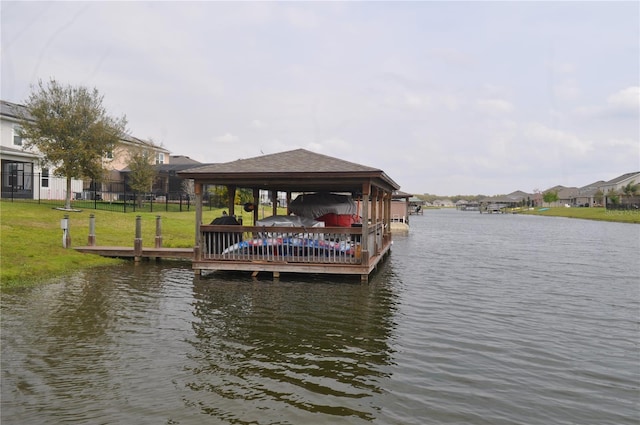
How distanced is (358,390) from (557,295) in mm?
9493

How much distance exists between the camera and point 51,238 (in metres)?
19.3

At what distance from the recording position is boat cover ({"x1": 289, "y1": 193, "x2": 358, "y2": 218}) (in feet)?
63.8

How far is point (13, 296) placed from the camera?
1158 cm

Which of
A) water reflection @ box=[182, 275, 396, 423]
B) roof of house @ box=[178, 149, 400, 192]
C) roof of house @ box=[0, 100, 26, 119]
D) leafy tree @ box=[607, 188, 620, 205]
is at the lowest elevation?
water reflection @ box=[182, 275, 396, 423]

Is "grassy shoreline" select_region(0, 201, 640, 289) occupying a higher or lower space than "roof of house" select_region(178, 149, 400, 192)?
lower

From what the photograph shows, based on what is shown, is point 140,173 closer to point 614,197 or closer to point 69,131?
point 69,131

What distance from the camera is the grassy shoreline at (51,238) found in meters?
14.5

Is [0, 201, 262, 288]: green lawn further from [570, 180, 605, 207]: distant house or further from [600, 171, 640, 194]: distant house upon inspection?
[570, 180, 605, 207]: distant house

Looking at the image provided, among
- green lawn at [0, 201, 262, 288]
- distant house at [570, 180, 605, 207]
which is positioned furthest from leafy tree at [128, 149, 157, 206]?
distant house at [570, 180, 605, 207]

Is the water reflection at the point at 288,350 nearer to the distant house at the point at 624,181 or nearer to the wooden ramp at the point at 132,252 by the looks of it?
the wooden ramp at the point at 132,252

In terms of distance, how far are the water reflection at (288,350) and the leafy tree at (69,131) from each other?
2040 centimetres

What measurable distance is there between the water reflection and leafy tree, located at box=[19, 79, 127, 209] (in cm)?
2040

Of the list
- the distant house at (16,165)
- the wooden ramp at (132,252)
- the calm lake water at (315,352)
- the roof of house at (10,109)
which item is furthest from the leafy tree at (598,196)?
the wooden ramp at (132,252)

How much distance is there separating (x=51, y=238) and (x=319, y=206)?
11.1 meters
